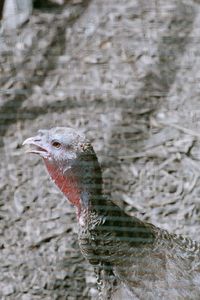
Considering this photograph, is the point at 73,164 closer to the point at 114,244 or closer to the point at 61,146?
the point at 61,146

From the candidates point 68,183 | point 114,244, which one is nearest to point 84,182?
point 68,183

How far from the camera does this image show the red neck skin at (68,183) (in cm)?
166

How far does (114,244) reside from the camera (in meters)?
1.63

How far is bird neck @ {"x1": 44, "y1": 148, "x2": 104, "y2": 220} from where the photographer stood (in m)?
1.63

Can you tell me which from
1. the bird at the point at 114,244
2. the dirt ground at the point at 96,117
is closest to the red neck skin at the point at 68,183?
the bird at the point at 114,244

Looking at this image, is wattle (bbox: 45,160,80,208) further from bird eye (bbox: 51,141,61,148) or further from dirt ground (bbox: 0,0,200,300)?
dirt ground (bbox: 0,0,200,300)

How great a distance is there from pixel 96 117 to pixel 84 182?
104 cm

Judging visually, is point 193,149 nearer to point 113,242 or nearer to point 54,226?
point 54,226

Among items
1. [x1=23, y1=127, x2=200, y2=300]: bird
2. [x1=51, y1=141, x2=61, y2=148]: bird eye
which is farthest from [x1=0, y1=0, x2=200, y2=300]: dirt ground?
[x1=51, y1=141, x2=61, y2=148]: bird eye

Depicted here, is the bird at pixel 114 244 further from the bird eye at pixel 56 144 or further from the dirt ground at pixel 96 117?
the dirt ground at pixel 96 117

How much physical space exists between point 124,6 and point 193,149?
0.81 m

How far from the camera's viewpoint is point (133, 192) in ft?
8.04

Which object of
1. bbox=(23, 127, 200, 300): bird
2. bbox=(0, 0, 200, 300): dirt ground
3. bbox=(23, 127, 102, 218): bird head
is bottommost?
bbox=(0, 0, 200, 300): dirt ground

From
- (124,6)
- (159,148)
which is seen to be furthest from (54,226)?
(124,6)
